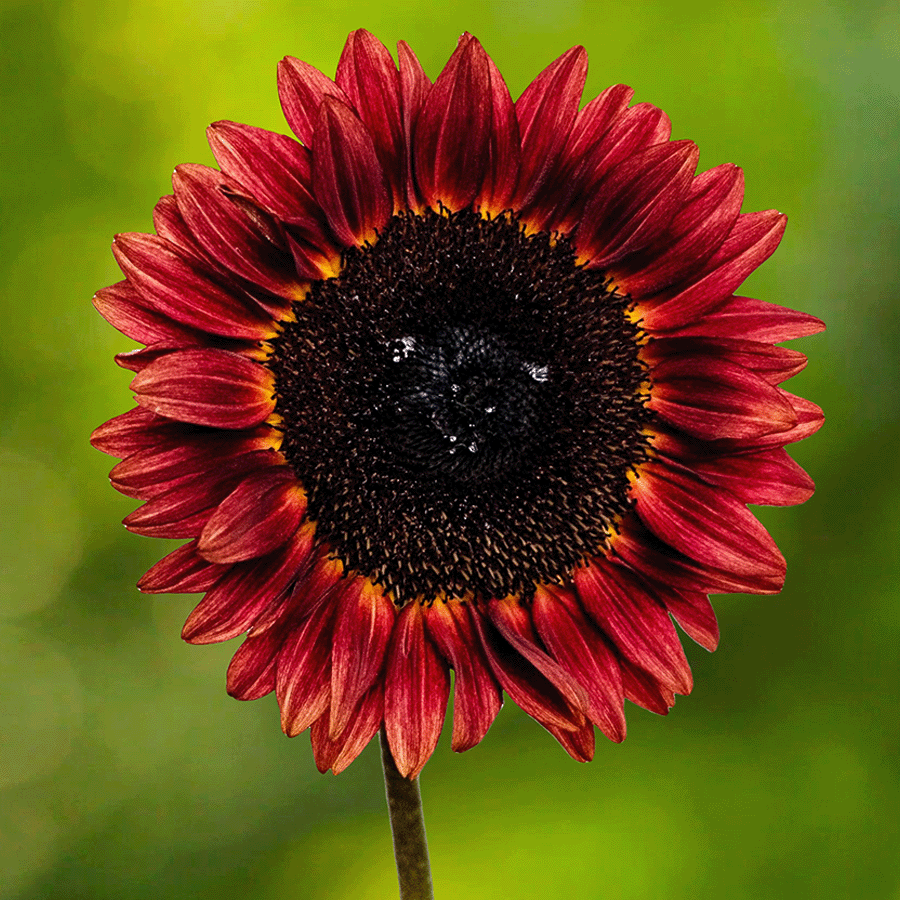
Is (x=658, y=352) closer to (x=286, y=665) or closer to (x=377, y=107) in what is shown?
(x=377, y=107)

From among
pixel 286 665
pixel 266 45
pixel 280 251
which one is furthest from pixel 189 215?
pixel 266 45

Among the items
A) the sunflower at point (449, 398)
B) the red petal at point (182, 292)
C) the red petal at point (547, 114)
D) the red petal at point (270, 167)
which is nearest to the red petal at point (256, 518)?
the sunflower at point (449, 398)

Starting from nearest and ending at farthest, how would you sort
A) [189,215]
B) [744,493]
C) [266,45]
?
1. [189,215]
2. [744,493]
3. [266,45]

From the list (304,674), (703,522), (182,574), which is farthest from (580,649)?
(182,574)

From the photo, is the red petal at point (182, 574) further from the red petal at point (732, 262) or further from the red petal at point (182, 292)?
the red petal at point (732, 262)

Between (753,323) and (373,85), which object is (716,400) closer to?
(753,323)

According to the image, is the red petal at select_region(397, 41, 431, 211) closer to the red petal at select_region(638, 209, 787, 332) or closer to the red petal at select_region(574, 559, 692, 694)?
the red petal at select_region(638, 209, 787, 332)
